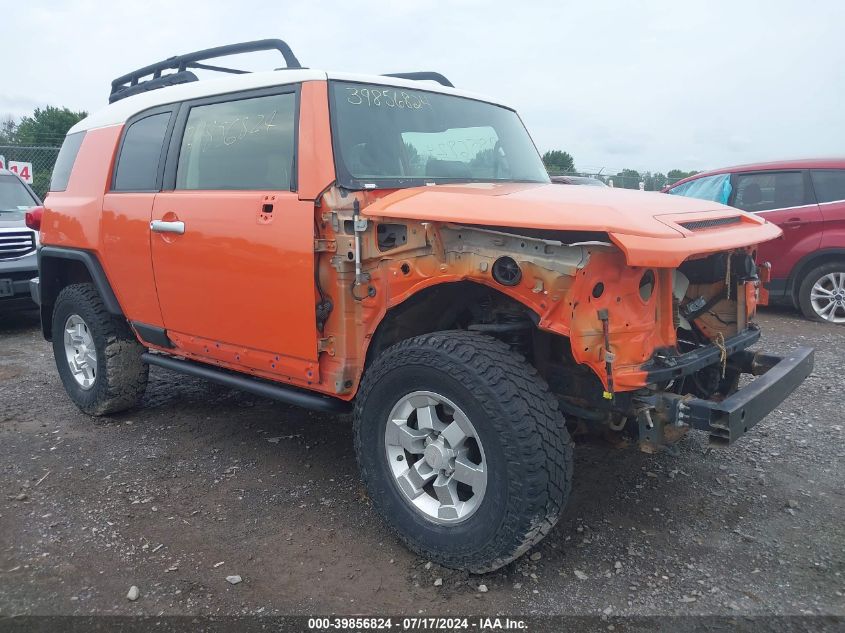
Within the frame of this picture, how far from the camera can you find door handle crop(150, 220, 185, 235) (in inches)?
147

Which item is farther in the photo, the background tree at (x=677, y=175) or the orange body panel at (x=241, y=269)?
the background tree at (x=677, y=175)

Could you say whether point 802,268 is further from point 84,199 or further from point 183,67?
point 84,199

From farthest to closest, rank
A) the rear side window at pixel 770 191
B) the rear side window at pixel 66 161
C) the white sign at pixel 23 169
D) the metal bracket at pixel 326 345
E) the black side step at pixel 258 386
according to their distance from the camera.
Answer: the white sign at pixel 23 169 → the rear side window at pixel 770 191 → the rear side window at pixel 66 161 → the black side step at pixel 258 386 → the metal bracket at pixel 326 345

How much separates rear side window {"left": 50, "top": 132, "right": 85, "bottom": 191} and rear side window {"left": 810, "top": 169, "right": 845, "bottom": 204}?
7.36m

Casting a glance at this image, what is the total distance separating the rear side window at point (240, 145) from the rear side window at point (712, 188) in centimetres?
593

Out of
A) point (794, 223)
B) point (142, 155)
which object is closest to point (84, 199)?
point (142, 155)

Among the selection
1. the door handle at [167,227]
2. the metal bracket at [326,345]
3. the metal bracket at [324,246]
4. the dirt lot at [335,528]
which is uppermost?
the door handle at [167,227]

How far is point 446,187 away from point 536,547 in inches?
68.4

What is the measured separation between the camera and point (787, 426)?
14.4 ft

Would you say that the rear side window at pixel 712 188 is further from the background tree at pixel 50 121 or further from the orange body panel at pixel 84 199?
the background tree at pixel 50 121

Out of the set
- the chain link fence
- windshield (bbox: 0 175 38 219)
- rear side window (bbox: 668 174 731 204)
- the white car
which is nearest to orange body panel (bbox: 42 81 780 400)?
the white car

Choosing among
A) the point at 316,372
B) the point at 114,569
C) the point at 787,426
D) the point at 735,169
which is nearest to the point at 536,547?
the point at 316,372

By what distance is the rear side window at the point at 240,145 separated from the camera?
3.39m

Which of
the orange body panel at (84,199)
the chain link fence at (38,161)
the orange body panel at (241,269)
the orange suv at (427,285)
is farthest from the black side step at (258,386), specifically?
the chain link fence at (38,161)
